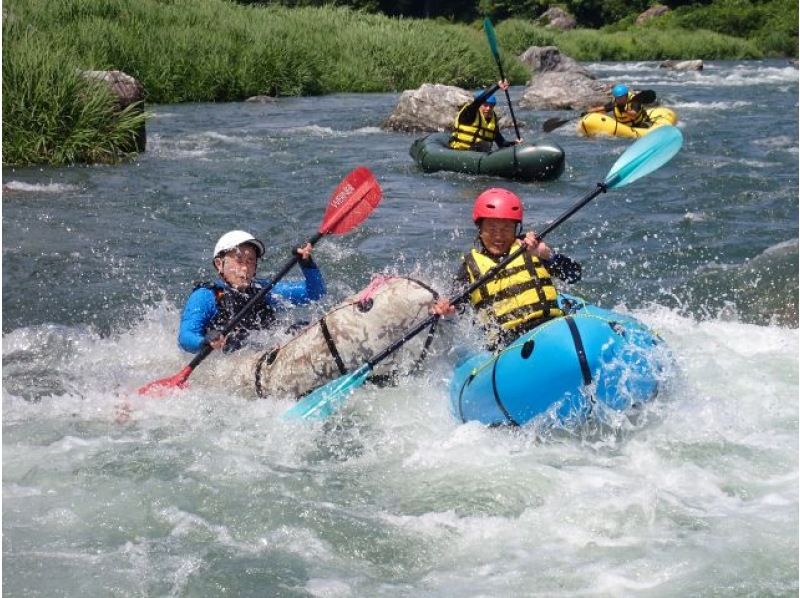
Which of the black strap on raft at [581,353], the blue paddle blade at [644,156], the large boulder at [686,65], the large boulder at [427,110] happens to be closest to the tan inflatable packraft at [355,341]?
the black strap on raft at [581,353]

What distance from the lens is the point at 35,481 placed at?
174 inches

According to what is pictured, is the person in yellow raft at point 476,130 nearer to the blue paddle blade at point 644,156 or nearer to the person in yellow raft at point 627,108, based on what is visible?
Result: the person in yellow raft at point 627,108

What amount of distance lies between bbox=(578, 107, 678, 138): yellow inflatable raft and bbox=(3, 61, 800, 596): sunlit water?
4720mm

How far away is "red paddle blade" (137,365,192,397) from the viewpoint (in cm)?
541

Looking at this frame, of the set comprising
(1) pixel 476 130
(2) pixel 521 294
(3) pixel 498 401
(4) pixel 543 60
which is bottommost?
(4) pixel 543 60

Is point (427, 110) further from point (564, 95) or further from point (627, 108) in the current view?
point (564, 95)

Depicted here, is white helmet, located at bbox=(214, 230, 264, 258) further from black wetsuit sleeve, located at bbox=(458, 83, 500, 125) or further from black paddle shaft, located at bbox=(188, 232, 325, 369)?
black wetsuit sleeve, located at bbox=(458, 83, 500, 125)

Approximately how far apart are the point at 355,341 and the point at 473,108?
7.65 meters

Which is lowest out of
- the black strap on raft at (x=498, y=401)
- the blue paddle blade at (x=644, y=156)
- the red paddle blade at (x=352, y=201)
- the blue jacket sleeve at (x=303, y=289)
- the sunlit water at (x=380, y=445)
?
the sunlit water at (x=380, y=445)

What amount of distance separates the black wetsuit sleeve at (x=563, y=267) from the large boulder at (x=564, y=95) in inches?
524

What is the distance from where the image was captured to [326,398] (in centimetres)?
511

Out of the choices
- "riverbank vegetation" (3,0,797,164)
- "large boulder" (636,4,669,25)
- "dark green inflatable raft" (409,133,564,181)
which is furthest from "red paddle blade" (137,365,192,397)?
"large boulder" (636,4,669,25)

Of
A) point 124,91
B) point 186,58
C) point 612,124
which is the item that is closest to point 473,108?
point 612,124

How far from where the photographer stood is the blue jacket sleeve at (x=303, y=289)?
225 inches
